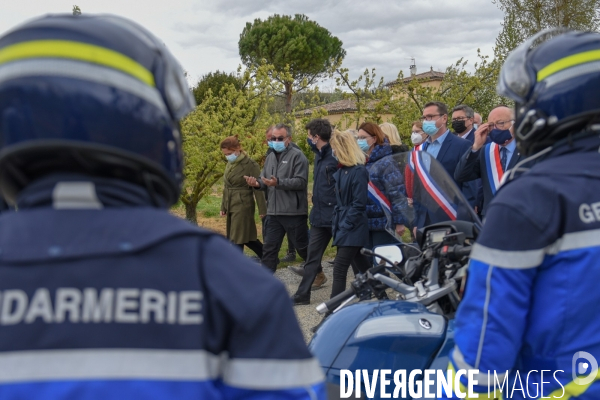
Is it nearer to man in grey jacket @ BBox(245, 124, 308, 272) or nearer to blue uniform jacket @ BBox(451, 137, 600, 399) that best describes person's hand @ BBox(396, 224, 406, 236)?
blue uniform jacket @ BBox(451, 137, 600, 399)

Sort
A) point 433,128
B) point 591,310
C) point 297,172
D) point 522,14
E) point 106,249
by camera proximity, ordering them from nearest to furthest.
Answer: point 106,249, point 591,310, point 433,128, point 297,172, point 522,14

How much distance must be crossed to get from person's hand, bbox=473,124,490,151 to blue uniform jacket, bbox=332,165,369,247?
965 mm

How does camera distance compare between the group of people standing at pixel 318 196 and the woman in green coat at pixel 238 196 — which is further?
the woman in green coat at pixel 238 196

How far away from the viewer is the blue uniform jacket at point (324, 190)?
5.69 meters

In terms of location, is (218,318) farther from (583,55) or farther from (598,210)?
(583,55)

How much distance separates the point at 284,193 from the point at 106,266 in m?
5.39

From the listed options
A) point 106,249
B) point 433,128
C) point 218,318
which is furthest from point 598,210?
point 433,128

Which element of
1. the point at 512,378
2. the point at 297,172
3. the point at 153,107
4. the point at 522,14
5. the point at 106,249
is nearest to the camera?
the point at 106,249

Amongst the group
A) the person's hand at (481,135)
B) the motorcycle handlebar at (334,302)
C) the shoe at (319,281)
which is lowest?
the shoe at (319,281)

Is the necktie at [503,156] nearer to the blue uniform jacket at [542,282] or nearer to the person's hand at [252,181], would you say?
the person's hand at [252,181]

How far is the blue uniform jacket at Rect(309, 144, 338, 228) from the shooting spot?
18.7ft

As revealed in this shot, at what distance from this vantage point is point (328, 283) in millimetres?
6574

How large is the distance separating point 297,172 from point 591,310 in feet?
16.2

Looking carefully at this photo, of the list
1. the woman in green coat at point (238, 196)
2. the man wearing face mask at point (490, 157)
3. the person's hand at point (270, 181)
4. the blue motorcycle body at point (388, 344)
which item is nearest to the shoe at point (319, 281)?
the woman in green coat at point (238, 196)
